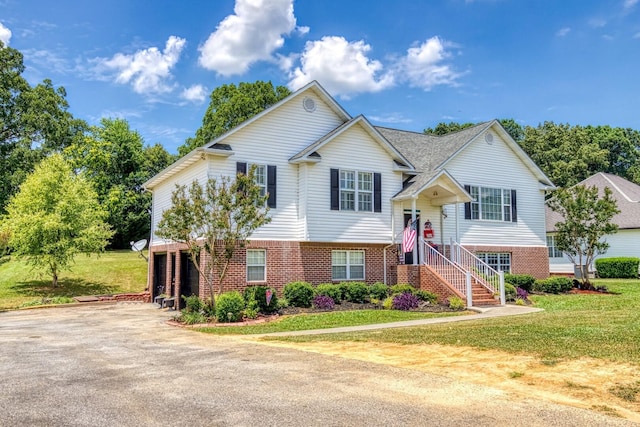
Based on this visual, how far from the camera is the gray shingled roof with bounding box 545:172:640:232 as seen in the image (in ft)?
110

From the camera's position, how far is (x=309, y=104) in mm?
21328

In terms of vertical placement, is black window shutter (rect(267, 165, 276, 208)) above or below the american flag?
above

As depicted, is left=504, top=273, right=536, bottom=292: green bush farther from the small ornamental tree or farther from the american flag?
the american flag

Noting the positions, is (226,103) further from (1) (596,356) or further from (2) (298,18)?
(1) (596,356)

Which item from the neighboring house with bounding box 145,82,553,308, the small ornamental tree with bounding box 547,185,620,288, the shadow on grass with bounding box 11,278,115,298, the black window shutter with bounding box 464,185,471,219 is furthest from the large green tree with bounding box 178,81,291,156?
the small ornamental tree with bounding box 547,185,620,288

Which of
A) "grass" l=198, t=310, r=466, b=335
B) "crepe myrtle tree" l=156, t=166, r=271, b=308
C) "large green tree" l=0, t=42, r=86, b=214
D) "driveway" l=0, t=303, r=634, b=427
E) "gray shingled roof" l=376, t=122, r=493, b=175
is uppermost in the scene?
"large green tree" l=0, t=42, r=86, b=214

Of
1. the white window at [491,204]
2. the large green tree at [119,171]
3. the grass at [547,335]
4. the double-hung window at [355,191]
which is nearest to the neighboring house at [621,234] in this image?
the white window at [491,204]

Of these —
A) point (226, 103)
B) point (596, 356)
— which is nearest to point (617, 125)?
point (226, 103)

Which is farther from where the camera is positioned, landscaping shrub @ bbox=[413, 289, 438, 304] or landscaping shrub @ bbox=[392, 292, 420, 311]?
landscaping shrub @ bbox=[413, 289, 438, 304]

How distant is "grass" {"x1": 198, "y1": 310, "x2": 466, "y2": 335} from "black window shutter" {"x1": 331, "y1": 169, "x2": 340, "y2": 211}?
14.9ft

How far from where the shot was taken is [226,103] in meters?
45.1

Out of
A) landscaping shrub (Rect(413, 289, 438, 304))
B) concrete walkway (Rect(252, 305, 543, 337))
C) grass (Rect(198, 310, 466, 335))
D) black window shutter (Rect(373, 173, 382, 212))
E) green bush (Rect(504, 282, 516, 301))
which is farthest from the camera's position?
black window shutter (Rect(373, 173, 382, 212))

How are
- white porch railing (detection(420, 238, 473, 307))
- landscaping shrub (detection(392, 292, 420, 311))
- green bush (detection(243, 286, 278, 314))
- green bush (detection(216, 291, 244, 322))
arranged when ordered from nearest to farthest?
green bush (detection(216, 291, 244, 322)) → green bush (detection(243, 286, 278, 314)) → landscaping shrub (detection(392, 292, 420, 311)) → white porch railing (detection(420, 238, 473, 307))

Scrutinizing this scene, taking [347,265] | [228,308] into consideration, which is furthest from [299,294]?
[347,265]
